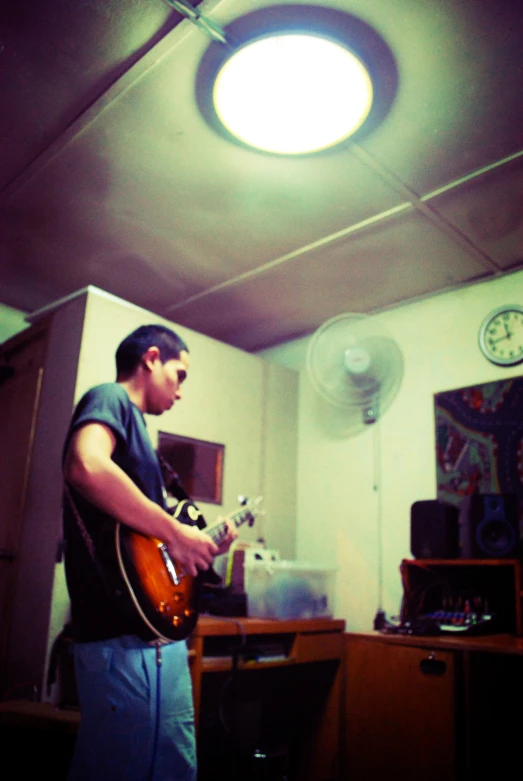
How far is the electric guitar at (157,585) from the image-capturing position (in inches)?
58.9

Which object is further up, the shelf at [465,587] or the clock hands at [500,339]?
the clock hands at [500,339]

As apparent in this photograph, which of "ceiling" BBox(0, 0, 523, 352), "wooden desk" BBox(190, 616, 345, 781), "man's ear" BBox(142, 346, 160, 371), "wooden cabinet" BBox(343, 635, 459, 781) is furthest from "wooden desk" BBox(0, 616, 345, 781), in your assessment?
"ceiling" BBox(0, 0, 523, 352)

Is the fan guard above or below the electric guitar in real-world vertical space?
above

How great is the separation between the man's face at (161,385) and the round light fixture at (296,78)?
89cm

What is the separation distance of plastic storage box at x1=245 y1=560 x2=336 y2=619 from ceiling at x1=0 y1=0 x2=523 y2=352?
151cm

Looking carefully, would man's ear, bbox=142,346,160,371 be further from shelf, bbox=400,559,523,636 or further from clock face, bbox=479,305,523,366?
clock face, bbox=479,305,523,366

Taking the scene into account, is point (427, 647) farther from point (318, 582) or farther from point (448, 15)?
point (448, 15)

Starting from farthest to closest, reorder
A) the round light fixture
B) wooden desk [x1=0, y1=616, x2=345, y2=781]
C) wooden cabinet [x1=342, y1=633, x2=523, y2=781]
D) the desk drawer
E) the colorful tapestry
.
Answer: the colorful tapestry, the desk drawer, wooden desk [x1=0, y1=616, x2=345, y2=781], wooden cabinet [x1=342, y1=633, x2=523, y2=781], the round light fixture

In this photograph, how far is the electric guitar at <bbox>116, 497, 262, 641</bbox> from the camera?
150 cm

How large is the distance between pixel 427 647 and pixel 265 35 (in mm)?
2045

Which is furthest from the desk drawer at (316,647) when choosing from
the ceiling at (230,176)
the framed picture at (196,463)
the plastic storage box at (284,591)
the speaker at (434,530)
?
the ceiling at (230,176)

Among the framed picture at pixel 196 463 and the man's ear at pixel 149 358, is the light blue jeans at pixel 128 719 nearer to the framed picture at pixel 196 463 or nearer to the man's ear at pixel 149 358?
the man's ear at pixel 149 358

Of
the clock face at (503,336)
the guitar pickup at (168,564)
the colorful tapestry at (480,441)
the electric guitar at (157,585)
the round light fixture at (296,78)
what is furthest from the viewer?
the clock face at (503,336)

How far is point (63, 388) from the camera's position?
2.82 m
